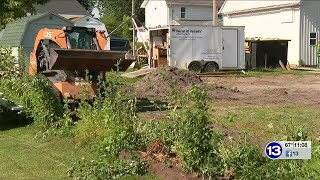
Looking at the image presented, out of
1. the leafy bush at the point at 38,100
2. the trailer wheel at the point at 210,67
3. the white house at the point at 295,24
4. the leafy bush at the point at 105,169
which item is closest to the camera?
the leafy bush at the point at 105,169

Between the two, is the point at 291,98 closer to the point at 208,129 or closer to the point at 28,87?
the point at 28,87

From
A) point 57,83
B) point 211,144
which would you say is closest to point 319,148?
point 211,144

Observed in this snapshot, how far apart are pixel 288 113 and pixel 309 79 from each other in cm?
1281

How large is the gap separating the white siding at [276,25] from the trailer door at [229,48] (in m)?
6.93

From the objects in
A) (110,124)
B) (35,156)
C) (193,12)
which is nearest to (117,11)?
(193,12)

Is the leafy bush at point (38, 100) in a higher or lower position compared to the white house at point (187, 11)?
lower

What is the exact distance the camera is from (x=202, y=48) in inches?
1118

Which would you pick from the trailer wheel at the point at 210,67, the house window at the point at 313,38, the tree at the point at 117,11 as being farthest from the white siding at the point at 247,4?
the tree at the point at 117,11

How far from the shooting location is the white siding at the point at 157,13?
53.0 m

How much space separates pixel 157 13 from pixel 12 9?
85.3 ft

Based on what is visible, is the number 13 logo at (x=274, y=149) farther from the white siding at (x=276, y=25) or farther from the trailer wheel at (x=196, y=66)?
the white siding at (x=276, y=25)

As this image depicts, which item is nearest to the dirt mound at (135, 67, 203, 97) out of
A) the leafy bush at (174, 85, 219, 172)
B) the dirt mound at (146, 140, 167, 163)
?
the dirt mound at (146, 140, 167, 163)

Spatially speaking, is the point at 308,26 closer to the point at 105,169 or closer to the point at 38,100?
the point at 38,100

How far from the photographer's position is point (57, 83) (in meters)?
13.4
